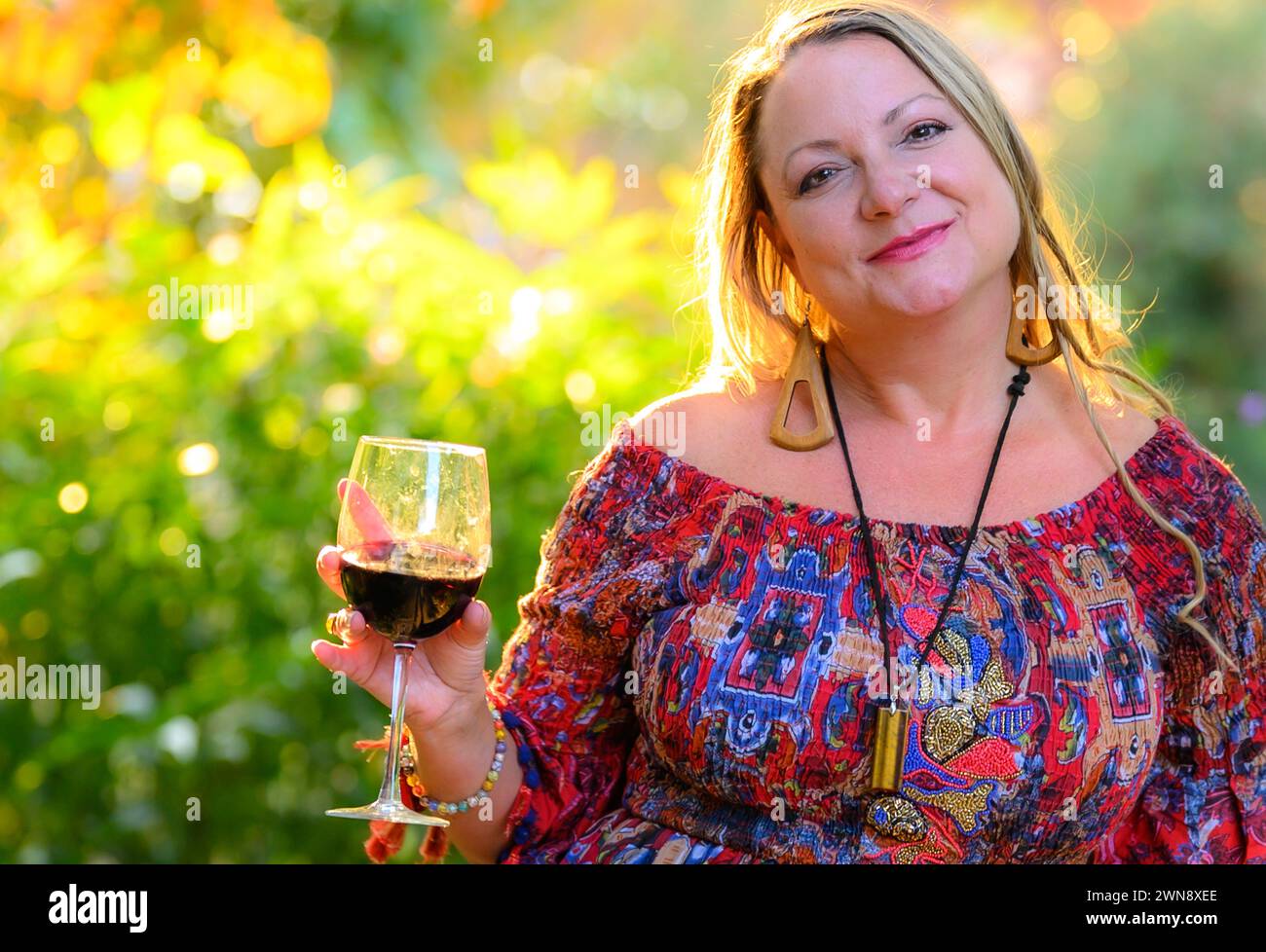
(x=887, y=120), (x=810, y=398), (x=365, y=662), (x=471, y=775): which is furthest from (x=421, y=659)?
(x=887, y=120)

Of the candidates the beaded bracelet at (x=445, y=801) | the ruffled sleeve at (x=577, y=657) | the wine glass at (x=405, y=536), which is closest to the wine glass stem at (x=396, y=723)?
the wine glass at (x=405, y=536)

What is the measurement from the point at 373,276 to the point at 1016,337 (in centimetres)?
129

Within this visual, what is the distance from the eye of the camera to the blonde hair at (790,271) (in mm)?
1939

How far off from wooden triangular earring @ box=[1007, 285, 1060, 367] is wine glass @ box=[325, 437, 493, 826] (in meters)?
0.86

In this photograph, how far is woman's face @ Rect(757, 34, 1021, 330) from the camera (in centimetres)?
187

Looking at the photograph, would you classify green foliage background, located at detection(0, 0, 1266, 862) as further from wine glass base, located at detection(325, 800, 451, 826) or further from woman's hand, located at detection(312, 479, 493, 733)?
wine glass base, located at detection(325, 800, 451, 826)

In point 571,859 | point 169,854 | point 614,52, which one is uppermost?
point 614,52

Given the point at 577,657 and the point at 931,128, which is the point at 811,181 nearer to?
the point at 931,128

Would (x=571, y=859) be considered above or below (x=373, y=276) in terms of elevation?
below

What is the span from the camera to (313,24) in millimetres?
3734

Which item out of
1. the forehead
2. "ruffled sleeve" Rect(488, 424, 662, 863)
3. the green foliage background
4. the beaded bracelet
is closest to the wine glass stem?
the beaded bracelet

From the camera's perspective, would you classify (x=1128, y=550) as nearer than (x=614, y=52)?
Yes

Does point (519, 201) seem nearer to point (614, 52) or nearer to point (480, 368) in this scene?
point (480, 368)
